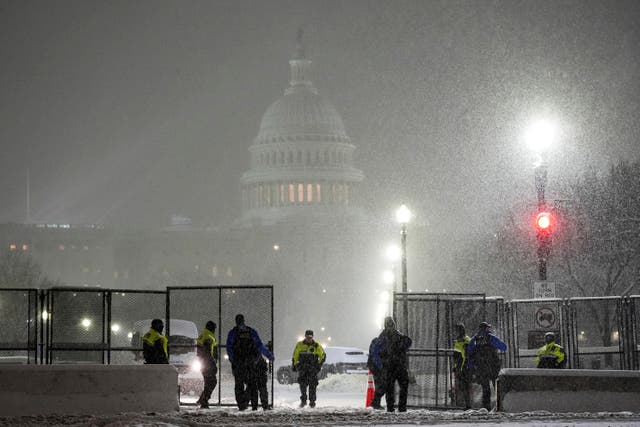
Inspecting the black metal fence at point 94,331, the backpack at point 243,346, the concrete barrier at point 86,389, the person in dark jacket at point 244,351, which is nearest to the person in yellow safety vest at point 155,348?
the person in dark jacket at point 244,351

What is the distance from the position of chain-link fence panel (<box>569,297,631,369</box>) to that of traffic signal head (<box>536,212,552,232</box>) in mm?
1687

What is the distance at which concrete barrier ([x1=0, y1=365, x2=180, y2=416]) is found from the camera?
2102cm

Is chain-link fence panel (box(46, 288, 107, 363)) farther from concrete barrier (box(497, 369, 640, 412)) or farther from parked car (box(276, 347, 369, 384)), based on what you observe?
parked car (box(276, 347, 369, 384))

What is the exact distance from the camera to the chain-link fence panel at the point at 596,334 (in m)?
27.1

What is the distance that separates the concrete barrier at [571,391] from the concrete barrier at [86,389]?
5.30m

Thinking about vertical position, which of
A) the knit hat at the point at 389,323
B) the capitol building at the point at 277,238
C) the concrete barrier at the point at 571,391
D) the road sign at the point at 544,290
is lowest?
the concrete barrier at the point at 571,391

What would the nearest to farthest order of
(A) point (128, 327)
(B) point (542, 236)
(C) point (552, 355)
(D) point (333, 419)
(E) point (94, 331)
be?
(D) point (333, 419)
(C) point (552, 355)
(B) point (542, 236)
(E) point (94, 331)
(A) point (128, 327)

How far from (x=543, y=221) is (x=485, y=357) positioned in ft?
20.5

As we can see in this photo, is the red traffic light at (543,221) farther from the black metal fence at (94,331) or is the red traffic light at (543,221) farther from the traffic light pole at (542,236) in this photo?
the black metal fence at (94,331)

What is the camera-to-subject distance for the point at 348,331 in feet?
501

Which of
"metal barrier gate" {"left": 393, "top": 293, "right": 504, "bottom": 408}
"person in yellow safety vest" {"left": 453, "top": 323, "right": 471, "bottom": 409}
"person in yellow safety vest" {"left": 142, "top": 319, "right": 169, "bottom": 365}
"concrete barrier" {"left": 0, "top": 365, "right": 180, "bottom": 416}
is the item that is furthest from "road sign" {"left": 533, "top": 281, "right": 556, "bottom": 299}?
"concrete barrier" {"left": 0, "top": 365, "right": 180, "bottom": 416}

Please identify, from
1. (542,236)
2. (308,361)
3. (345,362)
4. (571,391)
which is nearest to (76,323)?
(308,361)

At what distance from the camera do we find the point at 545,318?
89.6ft

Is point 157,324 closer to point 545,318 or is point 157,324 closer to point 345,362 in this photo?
point 545,318
